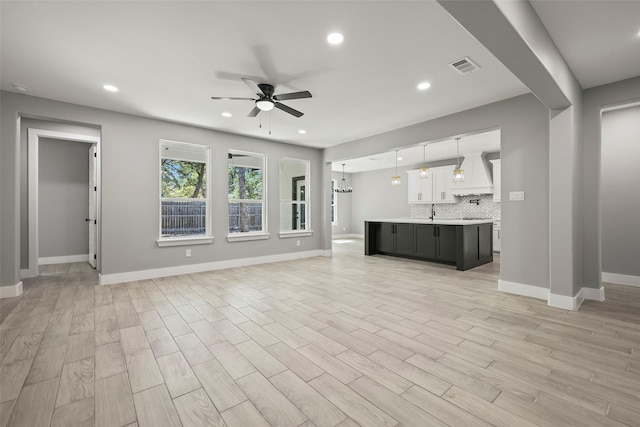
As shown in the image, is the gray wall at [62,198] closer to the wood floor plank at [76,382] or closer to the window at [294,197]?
the window at [294,197]

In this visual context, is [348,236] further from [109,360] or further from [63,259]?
[109,360]

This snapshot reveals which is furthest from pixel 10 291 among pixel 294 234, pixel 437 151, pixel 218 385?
pixel 437 151

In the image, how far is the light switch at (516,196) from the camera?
378 centimetres

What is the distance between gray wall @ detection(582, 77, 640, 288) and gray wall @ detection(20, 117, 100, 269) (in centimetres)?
726

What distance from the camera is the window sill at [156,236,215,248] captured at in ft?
15.8

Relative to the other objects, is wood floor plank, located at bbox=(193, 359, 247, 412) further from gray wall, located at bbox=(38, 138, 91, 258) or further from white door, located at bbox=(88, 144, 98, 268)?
gray wall, located at bbox=(38, 138, 91, 258)

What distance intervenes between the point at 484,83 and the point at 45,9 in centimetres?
435

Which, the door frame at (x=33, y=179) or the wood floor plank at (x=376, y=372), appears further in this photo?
the door frame at (x=33, y=179)

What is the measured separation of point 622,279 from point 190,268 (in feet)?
23.7

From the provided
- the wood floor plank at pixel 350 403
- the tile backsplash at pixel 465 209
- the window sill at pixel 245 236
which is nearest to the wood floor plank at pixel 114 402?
the wood floor plank at pixel 350 403

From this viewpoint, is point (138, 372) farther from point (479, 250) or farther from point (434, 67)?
point (479, 250)

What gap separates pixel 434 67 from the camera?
119 inches

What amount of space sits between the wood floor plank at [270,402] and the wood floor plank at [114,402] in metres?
0.62

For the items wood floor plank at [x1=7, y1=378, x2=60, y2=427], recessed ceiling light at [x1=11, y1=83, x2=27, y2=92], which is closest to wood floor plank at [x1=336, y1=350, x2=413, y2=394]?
wood floor plank at [x1=7, y1=378, x2=60, y2=427]
